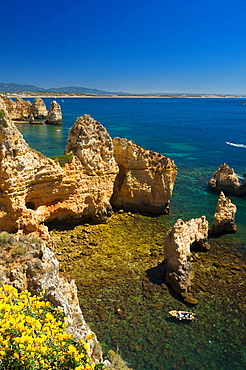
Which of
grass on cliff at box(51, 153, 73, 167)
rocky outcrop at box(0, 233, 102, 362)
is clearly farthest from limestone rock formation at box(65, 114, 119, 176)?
rocky outcrop at box(0, 233, 102, 362)

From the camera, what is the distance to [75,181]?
2511cm

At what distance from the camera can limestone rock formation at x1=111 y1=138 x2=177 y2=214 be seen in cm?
2939

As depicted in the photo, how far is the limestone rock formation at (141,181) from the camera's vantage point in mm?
29391

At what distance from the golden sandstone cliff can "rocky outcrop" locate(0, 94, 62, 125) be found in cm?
7283

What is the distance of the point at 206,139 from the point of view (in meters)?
80.2

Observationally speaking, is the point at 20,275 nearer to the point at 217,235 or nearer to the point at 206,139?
the point at 217,235

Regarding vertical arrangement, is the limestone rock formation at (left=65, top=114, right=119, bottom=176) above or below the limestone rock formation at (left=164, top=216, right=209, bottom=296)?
above

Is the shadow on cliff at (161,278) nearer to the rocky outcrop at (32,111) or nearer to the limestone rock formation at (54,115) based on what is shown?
the limestone rock formation at (54,115)

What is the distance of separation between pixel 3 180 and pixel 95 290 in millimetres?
9278

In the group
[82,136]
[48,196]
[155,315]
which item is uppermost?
[82,136]

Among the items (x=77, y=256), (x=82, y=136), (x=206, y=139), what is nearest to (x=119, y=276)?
(x=77, y=256)

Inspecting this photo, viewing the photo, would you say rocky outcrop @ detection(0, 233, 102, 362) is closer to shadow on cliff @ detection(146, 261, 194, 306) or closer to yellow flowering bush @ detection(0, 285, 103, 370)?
yellow flowering bush @ detection(0, 285, 103, 370)

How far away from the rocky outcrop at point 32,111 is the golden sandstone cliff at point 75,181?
7283 cm

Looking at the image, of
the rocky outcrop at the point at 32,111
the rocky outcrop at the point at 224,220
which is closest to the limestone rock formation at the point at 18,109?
the rocky outcrop at the point at 32,111
